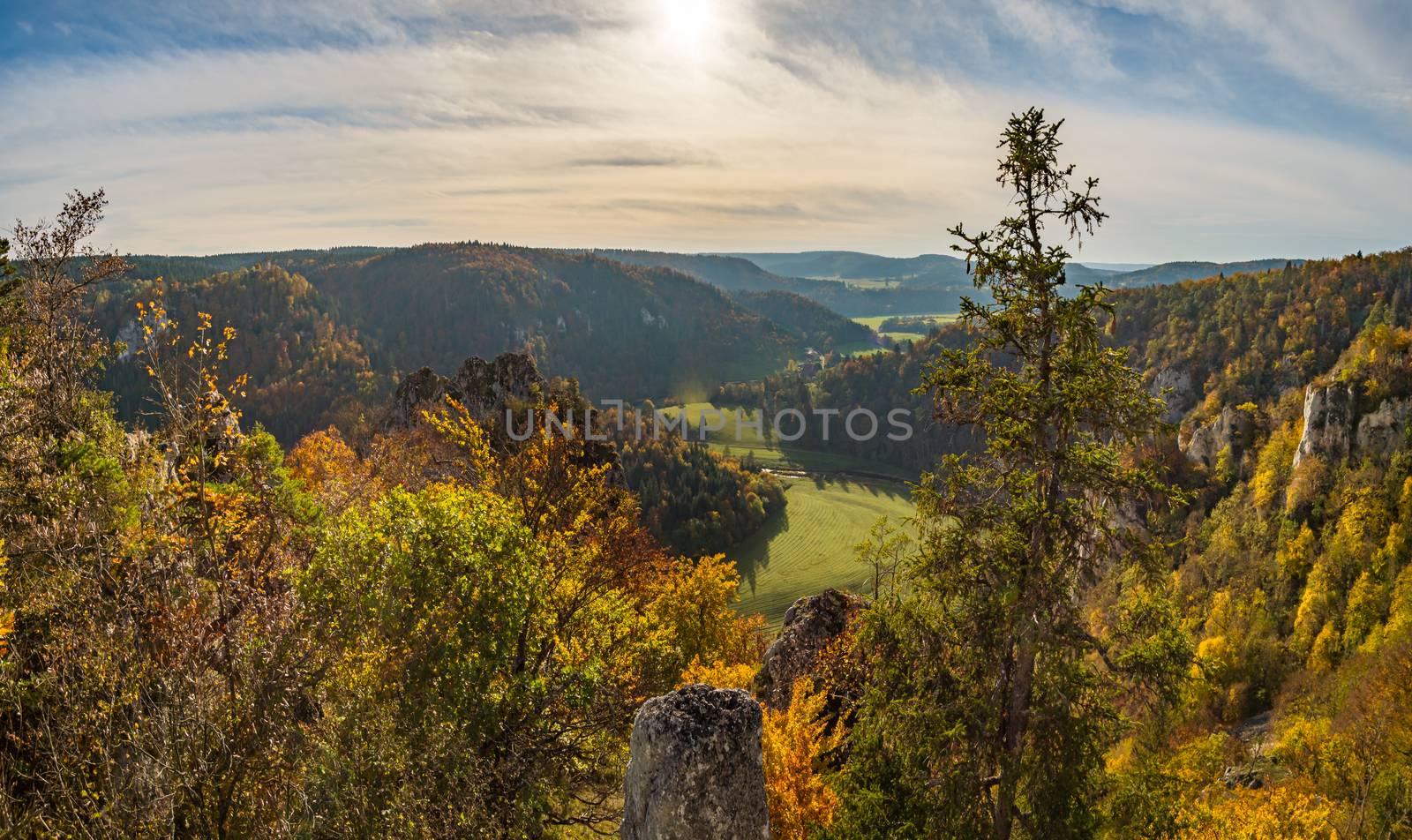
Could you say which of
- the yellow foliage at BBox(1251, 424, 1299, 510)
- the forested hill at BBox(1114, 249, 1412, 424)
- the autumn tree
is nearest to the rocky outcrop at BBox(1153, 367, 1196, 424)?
the forested hill at BBox(1114, 249, 1412, 424)

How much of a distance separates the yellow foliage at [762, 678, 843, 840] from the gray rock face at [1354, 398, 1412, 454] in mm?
71696

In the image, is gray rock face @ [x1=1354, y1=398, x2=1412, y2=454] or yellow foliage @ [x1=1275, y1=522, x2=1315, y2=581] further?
yellow foliage @ [x1=1275, y1=522, x2=1315, y2=581]

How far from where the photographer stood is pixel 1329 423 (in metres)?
67.1

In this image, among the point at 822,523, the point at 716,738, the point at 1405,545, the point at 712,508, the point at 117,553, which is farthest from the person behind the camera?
the point at 822,523

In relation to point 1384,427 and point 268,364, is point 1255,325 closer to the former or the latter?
point 1384,427

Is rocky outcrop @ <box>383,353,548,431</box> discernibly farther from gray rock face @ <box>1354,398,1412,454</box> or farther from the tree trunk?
gray rock face @ <box>1354,398,1412,454</box>

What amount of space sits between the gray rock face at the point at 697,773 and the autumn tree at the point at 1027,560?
5073 mm

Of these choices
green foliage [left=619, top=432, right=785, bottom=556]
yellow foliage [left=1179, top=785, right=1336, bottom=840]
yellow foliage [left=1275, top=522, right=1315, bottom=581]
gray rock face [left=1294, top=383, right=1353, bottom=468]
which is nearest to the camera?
yellow foliage [left=1179, top=785, right=1336, bottom=840]

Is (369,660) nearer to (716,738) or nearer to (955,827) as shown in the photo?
(716,738)

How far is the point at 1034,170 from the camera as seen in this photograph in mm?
11758

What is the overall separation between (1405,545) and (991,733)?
64.1 metres

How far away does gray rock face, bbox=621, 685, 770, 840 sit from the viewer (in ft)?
26.8

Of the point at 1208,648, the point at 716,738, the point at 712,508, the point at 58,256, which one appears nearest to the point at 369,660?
the point at 716,738

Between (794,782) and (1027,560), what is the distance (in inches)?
338
